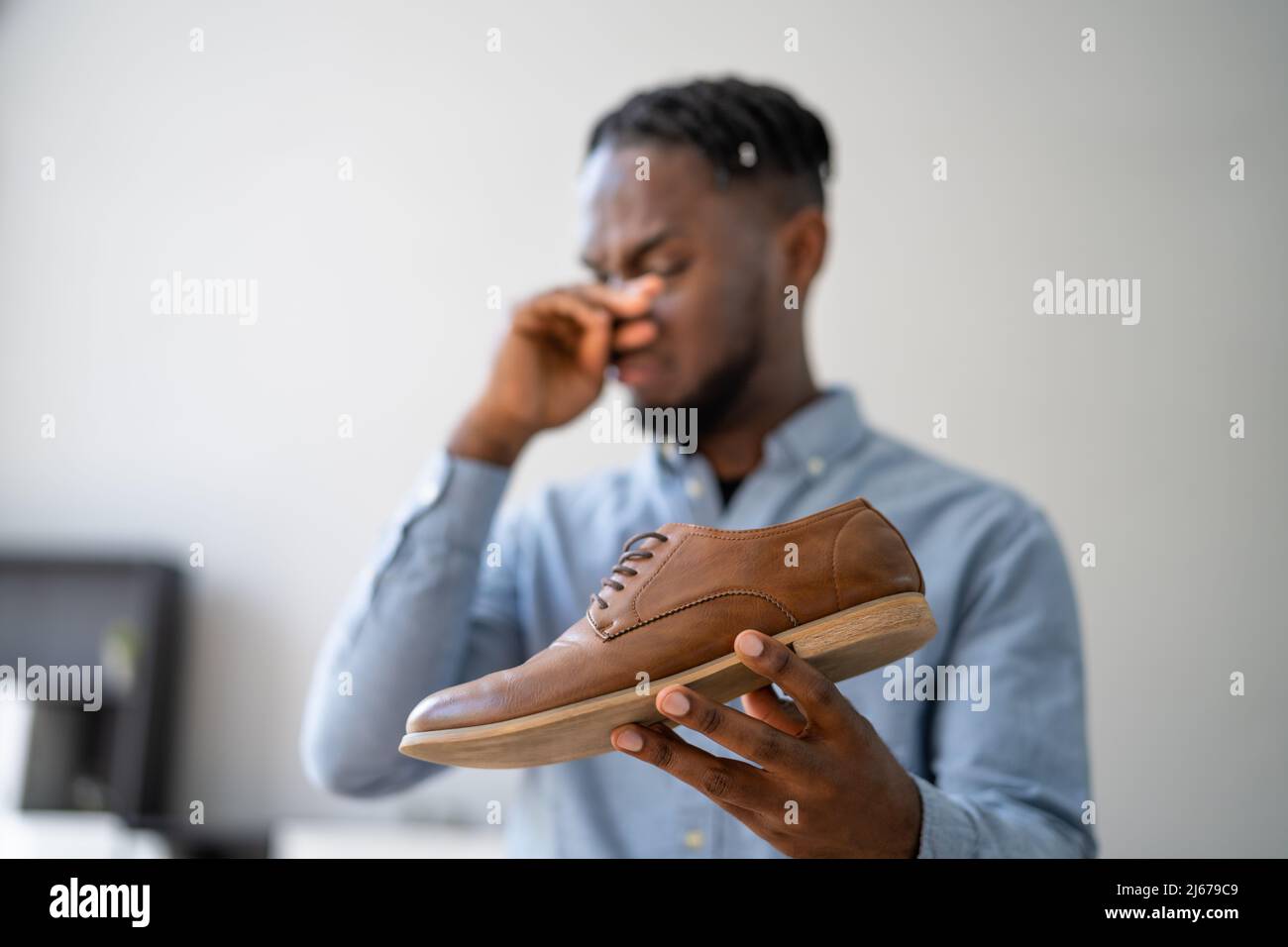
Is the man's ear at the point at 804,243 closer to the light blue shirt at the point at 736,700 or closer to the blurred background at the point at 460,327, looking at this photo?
the light blue shirt at the point at 736,700

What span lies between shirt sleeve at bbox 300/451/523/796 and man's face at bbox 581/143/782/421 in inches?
6.1

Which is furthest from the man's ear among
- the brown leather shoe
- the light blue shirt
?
the brown leather shoe

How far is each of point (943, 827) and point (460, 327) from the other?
132 centimetres

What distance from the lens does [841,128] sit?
160cm

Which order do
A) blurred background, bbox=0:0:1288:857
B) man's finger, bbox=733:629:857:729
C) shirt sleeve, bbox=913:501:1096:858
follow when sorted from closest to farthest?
1. man's finger, bbox=733:629:857:729
2. shirt sleeve, bbox=913:501:1096:858
3. blurred background, bbox=0:0:1288:857

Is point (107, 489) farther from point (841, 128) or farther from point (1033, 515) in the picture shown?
point (1033, 515)

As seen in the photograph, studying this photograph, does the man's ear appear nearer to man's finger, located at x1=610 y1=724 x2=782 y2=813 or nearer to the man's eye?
the man's eye

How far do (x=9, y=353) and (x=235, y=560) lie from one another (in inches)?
19.9

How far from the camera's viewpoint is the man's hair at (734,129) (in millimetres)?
773

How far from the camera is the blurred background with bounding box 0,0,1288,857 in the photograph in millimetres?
1437

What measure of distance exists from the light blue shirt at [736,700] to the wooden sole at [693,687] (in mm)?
161

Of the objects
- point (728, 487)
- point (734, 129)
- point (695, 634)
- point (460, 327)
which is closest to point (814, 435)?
point (728, 487)
